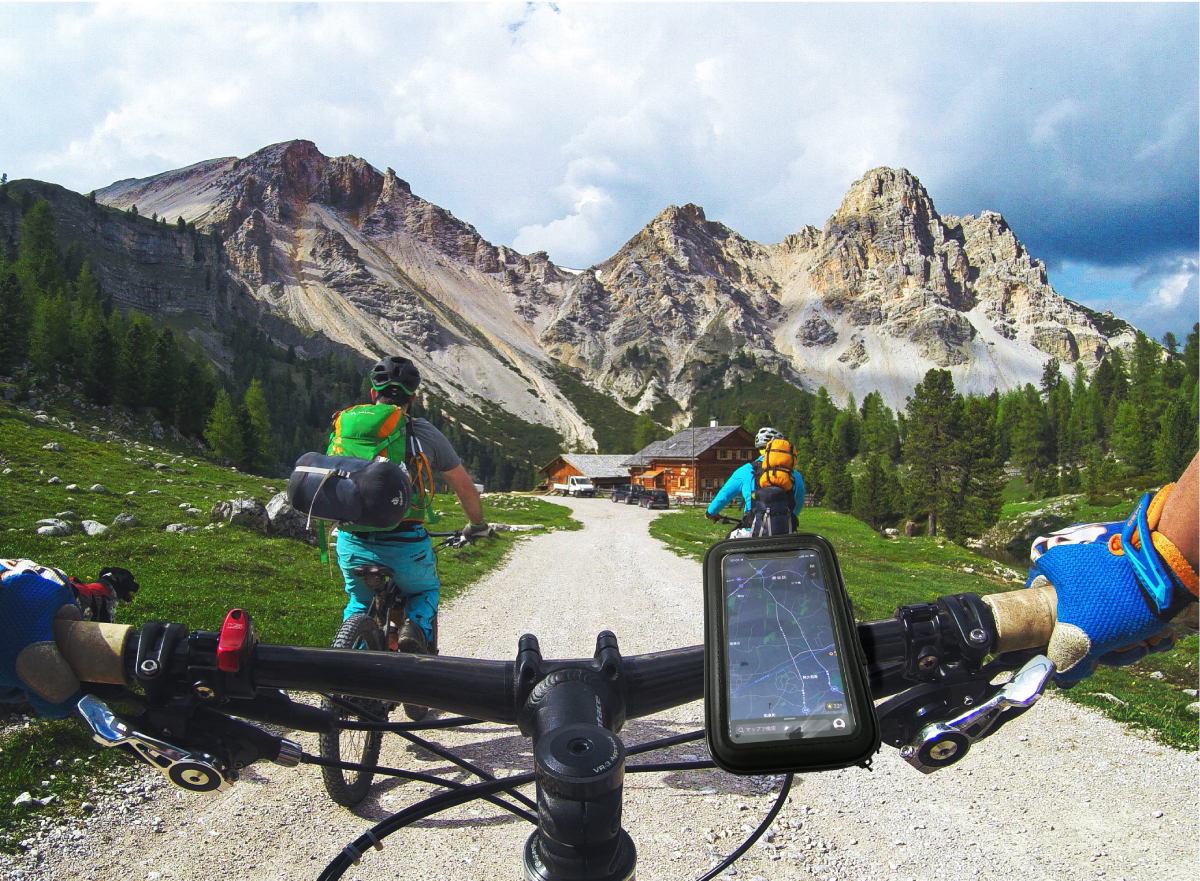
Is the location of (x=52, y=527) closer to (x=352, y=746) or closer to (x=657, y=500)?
(x=352, y=746)

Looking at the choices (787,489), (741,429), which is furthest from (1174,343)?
(787,489)

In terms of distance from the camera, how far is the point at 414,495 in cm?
439

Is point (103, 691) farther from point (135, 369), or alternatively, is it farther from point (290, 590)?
point (135, 369)

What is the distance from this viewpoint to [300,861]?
149 inches

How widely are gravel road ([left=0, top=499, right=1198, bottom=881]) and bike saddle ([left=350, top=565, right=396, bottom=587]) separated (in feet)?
4.33

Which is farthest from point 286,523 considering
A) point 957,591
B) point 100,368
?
point 100,368

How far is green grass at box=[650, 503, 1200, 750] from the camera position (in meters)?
6.29

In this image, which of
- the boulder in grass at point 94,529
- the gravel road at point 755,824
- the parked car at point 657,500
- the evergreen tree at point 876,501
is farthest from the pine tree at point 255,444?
the gravel road at point 755,824

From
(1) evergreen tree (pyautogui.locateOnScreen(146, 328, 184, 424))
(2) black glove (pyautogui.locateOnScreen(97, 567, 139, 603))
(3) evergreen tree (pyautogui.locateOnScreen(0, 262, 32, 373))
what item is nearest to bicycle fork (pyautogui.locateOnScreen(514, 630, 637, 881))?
(2) black glove (pyautogui.locateOnScreen(97, 567, 139, 603))

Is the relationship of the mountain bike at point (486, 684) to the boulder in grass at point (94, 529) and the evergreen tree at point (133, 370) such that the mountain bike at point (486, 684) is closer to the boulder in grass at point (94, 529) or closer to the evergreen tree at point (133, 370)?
the boulder in grass at point (94, 529)

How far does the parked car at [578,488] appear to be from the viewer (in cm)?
8006

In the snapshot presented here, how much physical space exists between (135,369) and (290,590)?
170ft

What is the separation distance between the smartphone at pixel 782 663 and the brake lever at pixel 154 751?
1020 mm

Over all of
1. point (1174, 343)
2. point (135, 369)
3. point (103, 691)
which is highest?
point (1174, 343)
